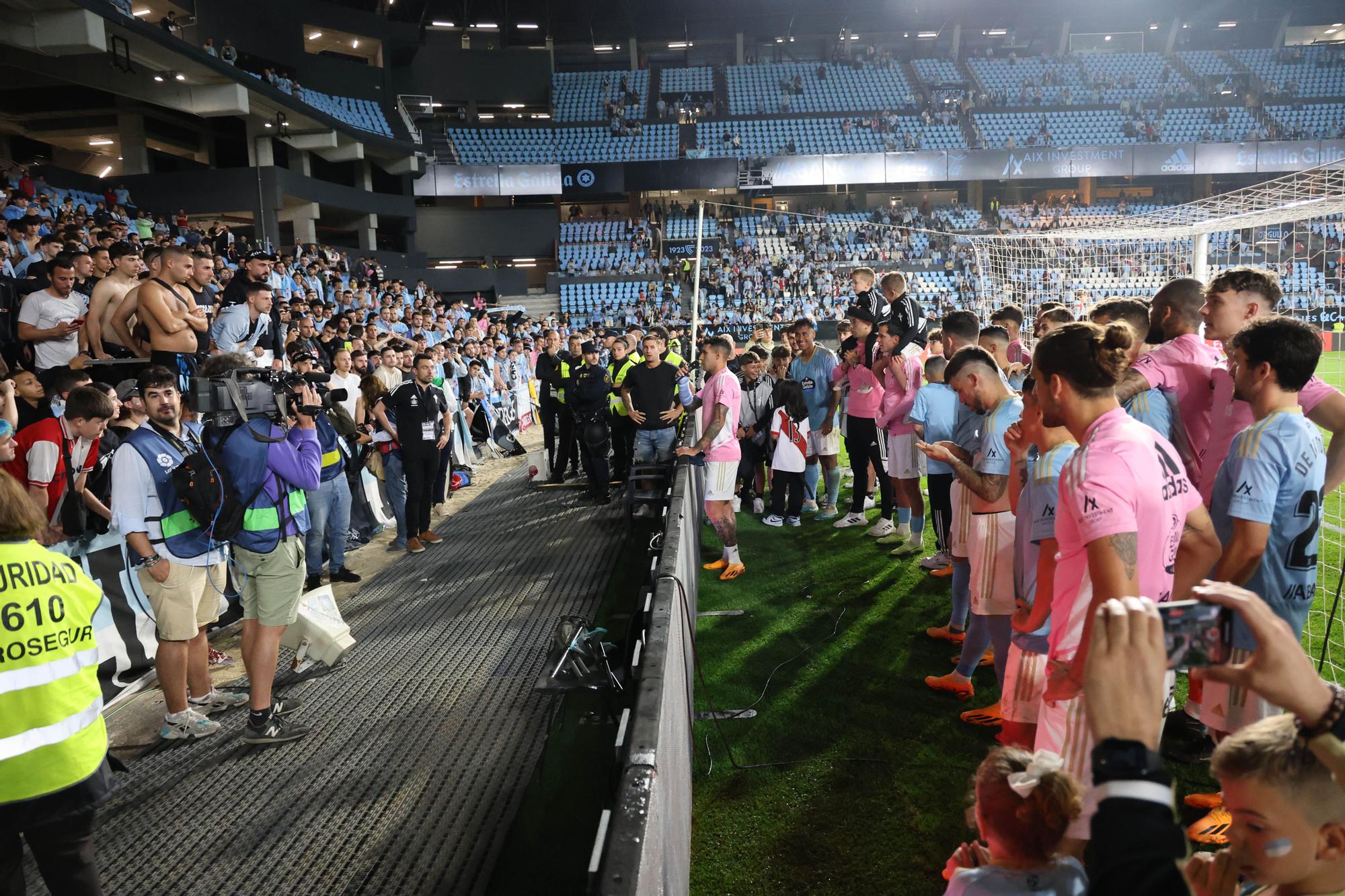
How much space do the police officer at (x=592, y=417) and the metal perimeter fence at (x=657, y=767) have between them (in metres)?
4.91

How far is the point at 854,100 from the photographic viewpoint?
122 feet

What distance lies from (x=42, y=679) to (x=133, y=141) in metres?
25.7

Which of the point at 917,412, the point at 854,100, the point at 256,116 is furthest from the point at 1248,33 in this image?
the point at 917,412

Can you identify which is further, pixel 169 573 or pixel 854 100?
pixel 854 100

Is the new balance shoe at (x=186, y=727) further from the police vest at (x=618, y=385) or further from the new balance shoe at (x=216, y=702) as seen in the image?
the police vest at (x=618, y=385)

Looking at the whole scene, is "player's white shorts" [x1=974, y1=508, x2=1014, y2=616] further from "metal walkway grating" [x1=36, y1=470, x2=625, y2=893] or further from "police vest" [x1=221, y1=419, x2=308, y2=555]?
"police vest" [x1=221, y1=419, x2=308, y2=555]

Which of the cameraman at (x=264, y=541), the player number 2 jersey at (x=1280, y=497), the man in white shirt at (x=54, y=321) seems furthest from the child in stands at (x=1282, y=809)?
the man in white shirt at (x=54, y=321)

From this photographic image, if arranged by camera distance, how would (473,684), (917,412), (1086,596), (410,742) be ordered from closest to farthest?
1. (1086,596)
2. (410,742)
3. (473,684)
4. (917,412)

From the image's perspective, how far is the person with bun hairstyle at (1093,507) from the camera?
207 centimetres

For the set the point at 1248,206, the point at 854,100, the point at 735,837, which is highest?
the point at 854,100

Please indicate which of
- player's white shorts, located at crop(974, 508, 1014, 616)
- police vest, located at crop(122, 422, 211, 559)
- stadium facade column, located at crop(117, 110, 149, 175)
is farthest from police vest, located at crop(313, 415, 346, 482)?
stadium facade column, located at crop(117, 110, 149, 175)

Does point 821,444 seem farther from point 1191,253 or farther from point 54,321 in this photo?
point 1191,253

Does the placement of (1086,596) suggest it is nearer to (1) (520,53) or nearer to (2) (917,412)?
(2) (917,412)

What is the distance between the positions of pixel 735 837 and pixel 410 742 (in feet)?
5.88
